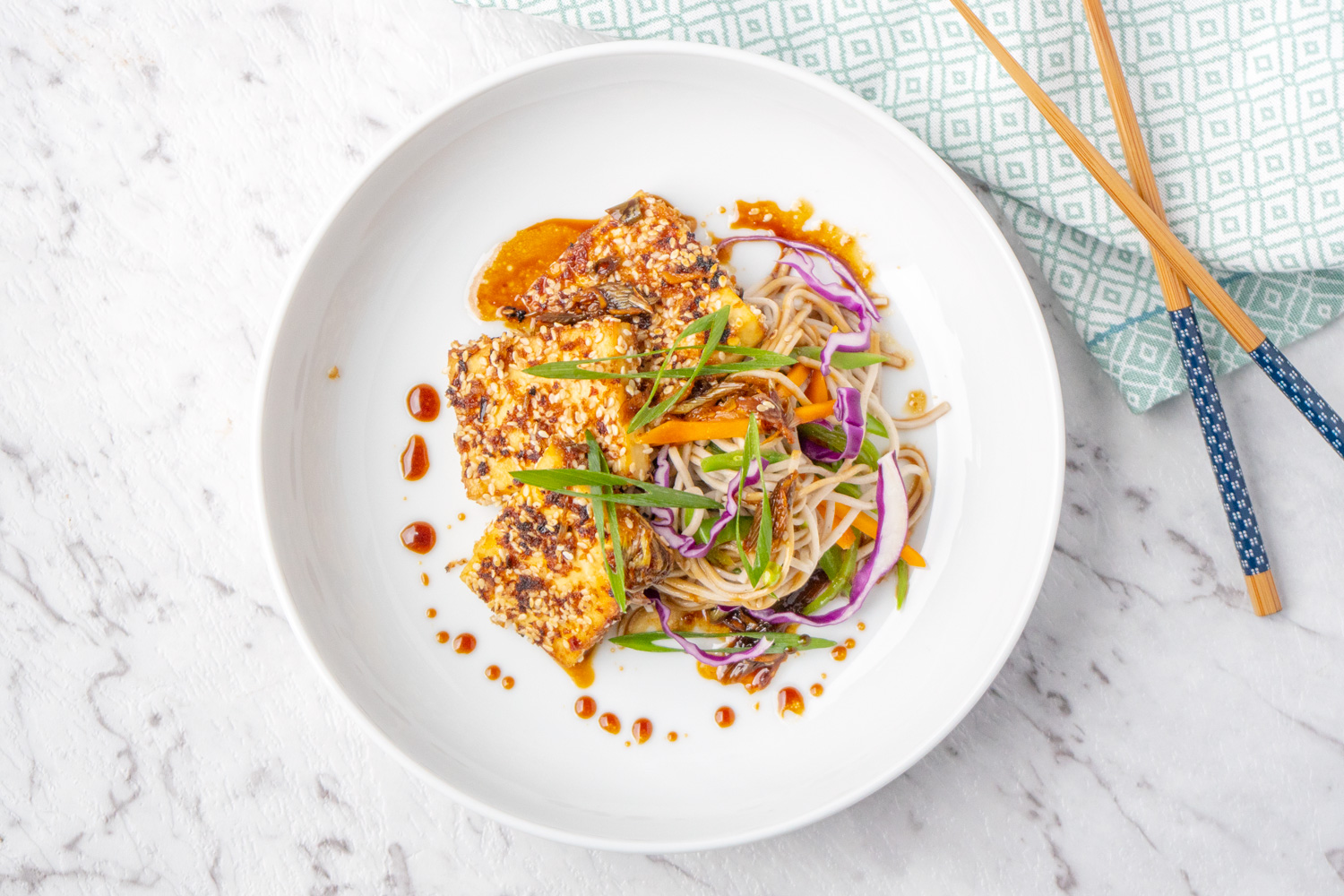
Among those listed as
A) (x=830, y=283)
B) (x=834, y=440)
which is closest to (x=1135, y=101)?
(x=830, y=283)

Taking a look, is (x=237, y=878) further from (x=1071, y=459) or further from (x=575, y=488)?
(x=1071, y=459)

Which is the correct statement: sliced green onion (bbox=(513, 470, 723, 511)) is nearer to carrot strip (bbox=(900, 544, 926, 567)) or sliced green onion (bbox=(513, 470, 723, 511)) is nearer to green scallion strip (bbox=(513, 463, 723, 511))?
green scallion strip (bbox=(513, 463, 723, 511))

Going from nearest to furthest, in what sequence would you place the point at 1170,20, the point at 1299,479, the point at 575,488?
the point at 575,488 → the point at 1170,20 → the point at 1299,479

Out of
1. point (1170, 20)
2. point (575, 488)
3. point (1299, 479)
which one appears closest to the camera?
point (575, 488)

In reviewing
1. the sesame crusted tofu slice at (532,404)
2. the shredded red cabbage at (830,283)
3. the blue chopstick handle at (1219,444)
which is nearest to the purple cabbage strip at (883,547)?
the shredded red cabbage at (830,283)

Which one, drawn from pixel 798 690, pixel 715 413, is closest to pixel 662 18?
pixel 715 413

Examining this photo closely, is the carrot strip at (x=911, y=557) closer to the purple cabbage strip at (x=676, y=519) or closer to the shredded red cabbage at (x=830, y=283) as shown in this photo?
the purple cabbage strip at (x=676, y=519)
